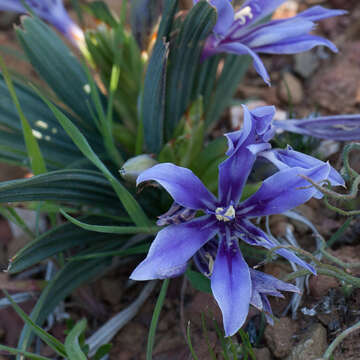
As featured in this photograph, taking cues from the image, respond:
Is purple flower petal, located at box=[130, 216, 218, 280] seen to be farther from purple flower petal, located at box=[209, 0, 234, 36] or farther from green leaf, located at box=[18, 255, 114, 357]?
purple flower petal, located at box=[209, 0, 234, 36]

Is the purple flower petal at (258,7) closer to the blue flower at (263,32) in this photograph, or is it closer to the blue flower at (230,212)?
the blue flower at (263,32)

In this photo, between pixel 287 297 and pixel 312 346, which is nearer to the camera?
pixel 312 346

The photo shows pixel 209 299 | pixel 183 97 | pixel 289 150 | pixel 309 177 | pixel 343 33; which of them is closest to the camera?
pixel 309 177

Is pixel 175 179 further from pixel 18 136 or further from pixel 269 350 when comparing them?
pixel 18 136

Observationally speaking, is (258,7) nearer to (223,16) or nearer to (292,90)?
(223,16)

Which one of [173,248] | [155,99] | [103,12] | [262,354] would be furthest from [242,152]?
[103,12]

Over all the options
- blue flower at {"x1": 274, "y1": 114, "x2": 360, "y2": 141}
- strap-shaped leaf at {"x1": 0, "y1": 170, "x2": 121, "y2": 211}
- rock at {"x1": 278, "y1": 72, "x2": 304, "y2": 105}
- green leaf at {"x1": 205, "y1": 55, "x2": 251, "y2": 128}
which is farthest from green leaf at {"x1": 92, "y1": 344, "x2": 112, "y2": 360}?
rock at {"x1": 278, "y1": 72, "x2": 304, "y2": 105}

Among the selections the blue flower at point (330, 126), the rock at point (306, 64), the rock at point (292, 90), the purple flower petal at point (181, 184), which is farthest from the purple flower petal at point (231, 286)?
the rock at point (306, 64)

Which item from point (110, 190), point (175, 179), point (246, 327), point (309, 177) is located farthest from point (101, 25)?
point (246, 327)
